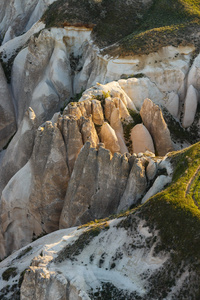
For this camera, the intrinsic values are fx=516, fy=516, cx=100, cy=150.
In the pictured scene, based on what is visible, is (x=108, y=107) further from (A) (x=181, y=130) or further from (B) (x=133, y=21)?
(B) (x=133, y=21)

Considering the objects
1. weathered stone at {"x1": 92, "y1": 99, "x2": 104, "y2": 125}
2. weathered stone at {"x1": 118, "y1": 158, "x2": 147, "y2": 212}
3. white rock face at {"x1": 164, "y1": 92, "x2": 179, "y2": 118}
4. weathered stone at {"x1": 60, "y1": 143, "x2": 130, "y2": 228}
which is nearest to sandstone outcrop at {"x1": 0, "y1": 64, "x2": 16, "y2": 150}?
white rock face at {"x1": 164, "y1": 92, "x2": 179, "y2": 118}

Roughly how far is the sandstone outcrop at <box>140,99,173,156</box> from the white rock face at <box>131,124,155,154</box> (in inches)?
32.7

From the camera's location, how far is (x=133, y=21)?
5447 cm

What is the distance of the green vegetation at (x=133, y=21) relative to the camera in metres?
48.7

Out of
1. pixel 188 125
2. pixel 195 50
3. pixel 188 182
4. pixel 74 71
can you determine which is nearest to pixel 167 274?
pixel 188 182

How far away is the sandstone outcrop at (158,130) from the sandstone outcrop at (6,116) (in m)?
19.8

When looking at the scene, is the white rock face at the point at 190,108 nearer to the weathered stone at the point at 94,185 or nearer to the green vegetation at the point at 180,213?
the weathered stone at the point at 94,185

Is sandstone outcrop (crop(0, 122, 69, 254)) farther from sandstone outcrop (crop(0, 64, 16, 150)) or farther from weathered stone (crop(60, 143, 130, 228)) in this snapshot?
sandstone outcrop (crop(0, 64, 16, 150))

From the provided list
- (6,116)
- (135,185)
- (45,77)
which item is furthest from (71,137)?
(6,116)

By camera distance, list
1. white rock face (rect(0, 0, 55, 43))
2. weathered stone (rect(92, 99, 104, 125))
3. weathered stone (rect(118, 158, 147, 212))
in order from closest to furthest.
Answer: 1. weathered stone (rect(118, 158, 147, 212))
2. weathered stone (rect(92, 99, 104, 125))
3. white rock face (rect(0, 0, 55, 43))

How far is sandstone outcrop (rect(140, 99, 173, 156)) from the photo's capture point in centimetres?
3984

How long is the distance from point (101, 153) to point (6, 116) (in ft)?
78.6

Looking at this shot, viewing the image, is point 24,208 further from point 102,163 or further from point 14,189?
point 102,163

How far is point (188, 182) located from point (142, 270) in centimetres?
611
